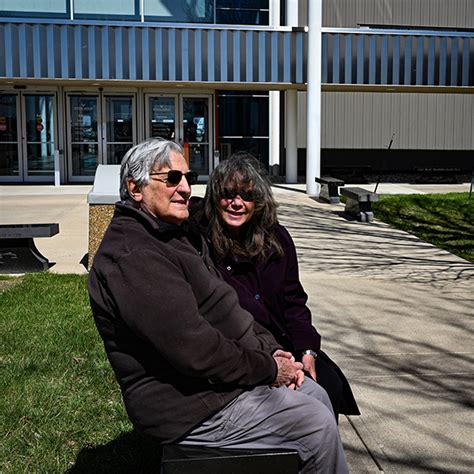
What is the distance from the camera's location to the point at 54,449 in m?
4.07

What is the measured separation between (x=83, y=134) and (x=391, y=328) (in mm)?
16964

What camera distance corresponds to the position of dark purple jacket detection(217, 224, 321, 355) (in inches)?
146

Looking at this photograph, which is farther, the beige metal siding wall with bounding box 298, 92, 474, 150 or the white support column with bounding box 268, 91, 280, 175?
the beige metal siding wall with bounding box 298, 92, 474, 150

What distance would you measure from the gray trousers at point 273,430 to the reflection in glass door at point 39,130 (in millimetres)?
20134

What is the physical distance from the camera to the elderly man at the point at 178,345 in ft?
8.82

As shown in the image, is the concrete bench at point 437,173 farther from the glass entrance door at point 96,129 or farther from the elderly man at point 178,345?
the elderly man at point 178,345

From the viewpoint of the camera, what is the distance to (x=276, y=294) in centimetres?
376

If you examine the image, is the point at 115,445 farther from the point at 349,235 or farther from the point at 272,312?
the point at 349,235

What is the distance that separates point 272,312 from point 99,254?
1.15 meters

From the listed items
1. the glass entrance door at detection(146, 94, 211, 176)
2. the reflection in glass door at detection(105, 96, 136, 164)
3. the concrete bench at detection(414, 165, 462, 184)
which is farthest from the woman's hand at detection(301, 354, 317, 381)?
the concrete bench at detection(414, 165, 462, 184)

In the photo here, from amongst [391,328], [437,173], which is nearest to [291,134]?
[437,173]

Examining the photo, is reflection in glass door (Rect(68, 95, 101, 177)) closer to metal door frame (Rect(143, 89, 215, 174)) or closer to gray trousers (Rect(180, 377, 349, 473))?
metal door frame (Rect(143, 89, 215, 174))

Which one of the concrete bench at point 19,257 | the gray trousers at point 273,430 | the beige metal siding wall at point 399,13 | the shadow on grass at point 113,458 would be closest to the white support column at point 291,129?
the beige metal siding wall at point 399,13

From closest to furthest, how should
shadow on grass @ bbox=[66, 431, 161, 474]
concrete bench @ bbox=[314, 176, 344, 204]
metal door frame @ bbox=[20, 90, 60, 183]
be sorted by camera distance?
shadow on grass @ bbox=[66, 431, 161, 474] → concrete bench @ bbox=[314, 176, 344, 204] → metal door frame @ bbox=[20, 90, 60, 183]
